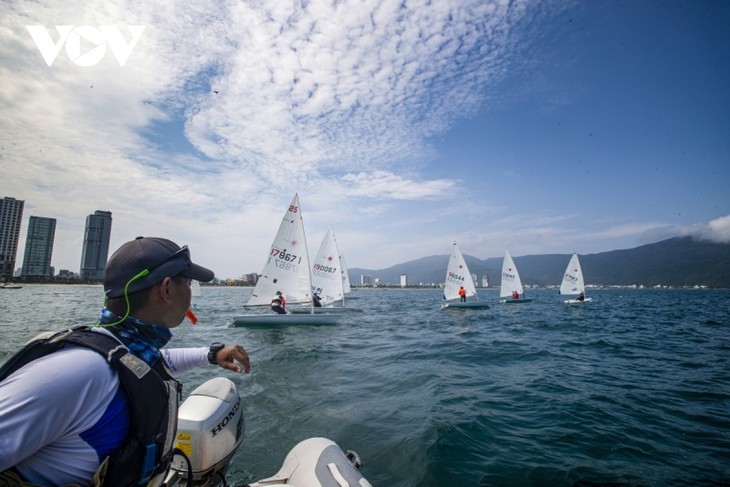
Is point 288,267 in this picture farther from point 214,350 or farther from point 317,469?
point 317,469

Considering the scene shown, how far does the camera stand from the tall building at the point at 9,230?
98.3m

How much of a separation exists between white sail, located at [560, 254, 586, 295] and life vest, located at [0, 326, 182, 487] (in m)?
54.5

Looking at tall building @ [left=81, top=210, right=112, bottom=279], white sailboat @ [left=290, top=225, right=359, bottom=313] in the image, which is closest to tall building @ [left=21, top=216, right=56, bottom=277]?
tall building @ [left=81, top=210, right=112, bottom=279]

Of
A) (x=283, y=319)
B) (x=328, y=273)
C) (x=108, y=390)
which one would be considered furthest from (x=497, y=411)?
(x=328, y=273)

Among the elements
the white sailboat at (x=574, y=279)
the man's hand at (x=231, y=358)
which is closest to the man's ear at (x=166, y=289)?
the man's hand at (x=231, y=358)

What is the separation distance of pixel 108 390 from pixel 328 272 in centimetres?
2933

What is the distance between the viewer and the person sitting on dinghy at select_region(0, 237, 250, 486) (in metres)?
1.30

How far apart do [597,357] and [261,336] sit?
558 inches

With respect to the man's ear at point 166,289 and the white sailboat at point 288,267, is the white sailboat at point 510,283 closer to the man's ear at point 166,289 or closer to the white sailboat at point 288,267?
the white sailboat at point 288,267

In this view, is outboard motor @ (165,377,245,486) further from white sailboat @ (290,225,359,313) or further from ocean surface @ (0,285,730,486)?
white sailboat @ (290,225,359,313)

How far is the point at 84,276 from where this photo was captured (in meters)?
133

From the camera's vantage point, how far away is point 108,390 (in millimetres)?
1577

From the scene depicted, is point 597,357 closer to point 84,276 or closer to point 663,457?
point 663,457

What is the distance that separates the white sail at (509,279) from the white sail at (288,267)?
30224 millimetres
